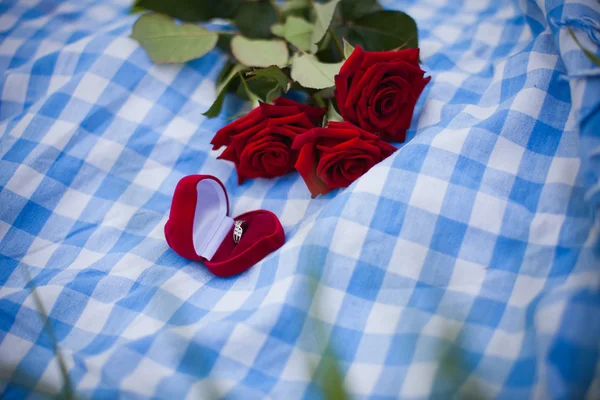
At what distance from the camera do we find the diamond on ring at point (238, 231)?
68 centimetres

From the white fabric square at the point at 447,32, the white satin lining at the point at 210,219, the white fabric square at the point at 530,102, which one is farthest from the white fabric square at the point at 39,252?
the white fabric square at the point at 447,32

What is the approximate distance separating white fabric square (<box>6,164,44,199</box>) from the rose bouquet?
286 mm

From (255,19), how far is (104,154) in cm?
37

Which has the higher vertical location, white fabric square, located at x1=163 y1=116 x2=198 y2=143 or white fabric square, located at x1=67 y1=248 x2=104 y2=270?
white fabric square, located at x1=163 y1=116 x2=198 y2=143

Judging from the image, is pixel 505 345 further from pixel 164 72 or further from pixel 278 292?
pixel 164 72

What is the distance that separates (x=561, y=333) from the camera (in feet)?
1.51

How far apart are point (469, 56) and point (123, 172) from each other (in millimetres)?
680

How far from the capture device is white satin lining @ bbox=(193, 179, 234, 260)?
0.67 meters

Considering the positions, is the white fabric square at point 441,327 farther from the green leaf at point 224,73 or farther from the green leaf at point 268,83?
the green leaf at point 224,73

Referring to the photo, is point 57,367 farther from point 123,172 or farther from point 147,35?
point 147,35

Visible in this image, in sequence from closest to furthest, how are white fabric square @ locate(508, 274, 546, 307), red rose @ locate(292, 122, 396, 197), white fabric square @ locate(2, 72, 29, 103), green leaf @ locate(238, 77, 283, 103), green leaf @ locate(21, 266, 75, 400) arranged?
green leaf @ locate(21, 266, 75, 400), white fabric square @ locate(508, 274, 546, 307), red rose @ locate(292, 122, 396, 197), green leaf @ locate(238, 77, 283, 103), white fabric square @ locate(2, 72, 29, 103)

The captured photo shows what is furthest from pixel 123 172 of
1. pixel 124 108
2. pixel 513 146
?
pixel 513 146

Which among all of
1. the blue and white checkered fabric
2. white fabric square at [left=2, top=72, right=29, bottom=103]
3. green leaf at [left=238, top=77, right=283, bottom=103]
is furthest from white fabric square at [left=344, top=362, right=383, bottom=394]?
white fabric square at [left=2, top=72, right=29, bottom=103]

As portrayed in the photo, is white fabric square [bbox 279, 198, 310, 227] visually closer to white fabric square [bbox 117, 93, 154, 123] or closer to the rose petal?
the rose petal
